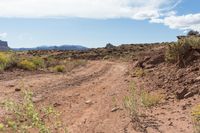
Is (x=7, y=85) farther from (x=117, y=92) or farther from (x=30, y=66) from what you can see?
(x=30, y=66)

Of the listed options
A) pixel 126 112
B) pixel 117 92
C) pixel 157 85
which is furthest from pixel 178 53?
pixel 126 112

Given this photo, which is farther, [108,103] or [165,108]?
[108,103]

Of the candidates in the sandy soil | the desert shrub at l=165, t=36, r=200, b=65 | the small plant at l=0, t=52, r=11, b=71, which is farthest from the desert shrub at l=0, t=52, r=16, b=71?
the desert shrub at l=165, t=36, r=200, b=65

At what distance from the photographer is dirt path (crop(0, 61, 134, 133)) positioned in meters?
11.3

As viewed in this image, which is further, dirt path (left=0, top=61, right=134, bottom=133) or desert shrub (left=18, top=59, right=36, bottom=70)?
desert shrub (left=18, top=59, right=36, bottom=70)

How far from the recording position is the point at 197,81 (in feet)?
49.0

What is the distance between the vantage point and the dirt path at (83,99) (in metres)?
11.3

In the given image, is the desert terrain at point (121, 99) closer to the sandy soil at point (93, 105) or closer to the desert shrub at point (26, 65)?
the sandy soil at point (93, 105)

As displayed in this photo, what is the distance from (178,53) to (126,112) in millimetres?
10199

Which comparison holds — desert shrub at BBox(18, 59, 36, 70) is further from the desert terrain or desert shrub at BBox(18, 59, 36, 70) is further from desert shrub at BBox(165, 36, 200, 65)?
desert shrub at BBox(165, 36, 200, 65)

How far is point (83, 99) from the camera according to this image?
1555 cm

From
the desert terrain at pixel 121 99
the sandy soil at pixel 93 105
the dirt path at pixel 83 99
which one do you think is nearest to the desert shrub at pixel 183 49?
the desert terrain at pixel 121 99

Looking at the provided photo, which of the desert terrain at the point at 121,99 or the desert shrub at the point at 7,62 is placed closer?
the desert terrain at the point at 121,99

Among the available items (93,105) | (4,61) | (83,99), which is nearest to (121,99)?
(93,105)
